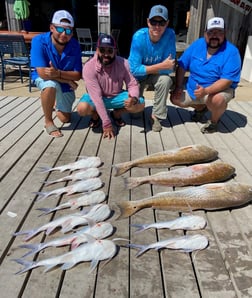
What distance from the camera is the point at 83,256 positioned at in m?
1.86

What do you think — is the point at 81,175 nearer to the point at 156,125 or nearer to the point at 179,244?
the point at 179,244

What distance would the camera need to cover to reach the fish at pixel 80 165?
298 cm

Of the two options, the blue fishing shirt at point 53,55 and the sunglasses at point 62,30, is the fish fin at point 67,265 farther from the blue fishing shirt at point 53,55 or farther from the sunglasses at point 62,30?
the sunglasses at point 62,30

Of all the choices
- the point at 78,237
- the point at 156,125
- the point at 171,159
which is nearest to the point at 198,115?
the point at 156,125

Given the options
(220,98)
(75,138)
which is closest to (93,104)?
(75,138)

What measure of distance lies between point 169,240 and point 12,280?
0.98 metres

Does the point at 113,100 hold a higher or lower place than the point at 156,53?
lower

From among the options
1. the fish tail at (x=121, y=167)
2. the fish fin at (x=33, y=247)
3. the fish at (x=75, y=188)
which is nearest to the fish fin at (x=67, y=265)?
the fish fin at (x=33, y=247)

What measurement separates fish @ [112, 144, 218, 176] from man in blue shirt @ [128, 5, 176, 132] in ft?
3.17

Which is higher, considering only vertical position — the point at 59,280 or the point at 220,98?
the point at 220,98

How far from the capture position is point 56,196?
255 centimetres

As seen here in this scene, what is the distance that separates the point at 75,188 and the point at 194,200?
3.20 ft

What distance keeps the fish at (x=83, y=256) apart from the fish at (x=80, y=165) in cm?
113

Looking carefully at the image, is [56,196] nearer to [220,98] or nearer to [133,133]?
[133,133]
